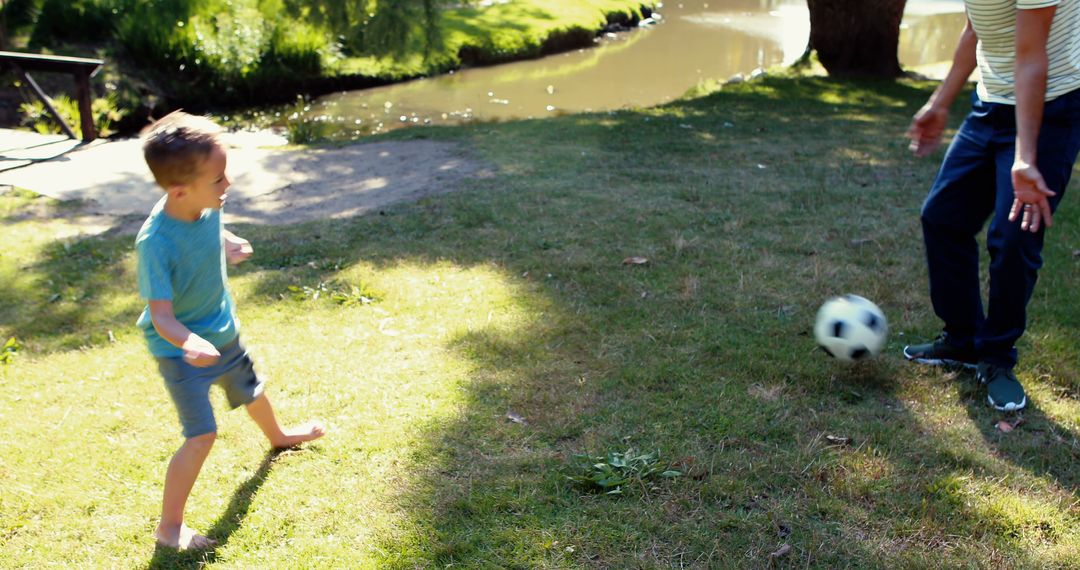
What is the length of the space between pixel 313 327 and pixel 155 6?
11.0m

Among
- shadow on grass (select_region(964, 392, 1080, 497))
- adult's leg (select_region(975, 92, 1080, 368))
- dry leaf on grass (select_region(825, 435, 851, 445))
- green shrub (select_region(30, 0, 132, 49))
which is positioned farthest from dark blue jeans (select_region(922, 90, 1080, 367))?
green shrub (select_region(30, 0, 132, 49))

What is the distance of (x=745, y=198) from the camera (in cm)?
630

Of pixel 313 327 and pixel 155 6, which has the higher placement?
pixel 155 6

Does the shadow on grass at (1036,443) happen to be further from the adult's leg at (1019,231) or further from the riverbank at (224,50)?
the riverbank at (224,50)

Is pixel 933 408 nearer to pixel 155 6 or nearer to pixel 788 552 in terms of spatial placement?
pixel 788 552

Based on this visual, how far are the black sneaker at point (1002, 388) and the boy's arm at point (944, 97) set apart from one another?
0.98m

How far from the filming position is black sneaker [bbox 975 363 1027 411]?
11.3 feet

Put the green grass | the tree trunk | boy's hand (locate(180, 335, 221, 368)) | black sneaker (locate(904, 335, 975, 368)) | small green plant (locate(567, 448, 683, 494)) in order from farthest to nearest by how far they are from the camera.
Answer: the tree trunk < black sneaker (locate(904, 335, 975, 368)) < small green plant (locate(567, 448, 683, 494)) < the green grass < boy's hand (locate(180, 335, 221, 368))

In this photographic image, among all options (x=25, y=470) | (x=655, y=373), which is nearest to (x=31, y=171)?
(x=25, y=470)

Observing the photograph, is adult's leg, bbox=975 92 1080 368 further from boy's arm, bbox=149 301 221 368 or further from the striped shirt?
boy's arm, bbox=149 301 221 368

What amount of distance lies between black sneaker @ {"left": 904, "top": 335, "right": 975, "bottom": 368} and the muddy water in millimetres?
→ 9170

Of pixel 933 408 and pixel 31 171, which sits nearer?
pixel 933 408

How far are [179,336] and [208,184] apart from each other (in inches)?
19.3

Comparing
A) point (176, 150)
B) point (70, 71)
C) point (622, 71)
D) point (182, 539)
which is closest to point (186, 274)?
point (176, 150)
